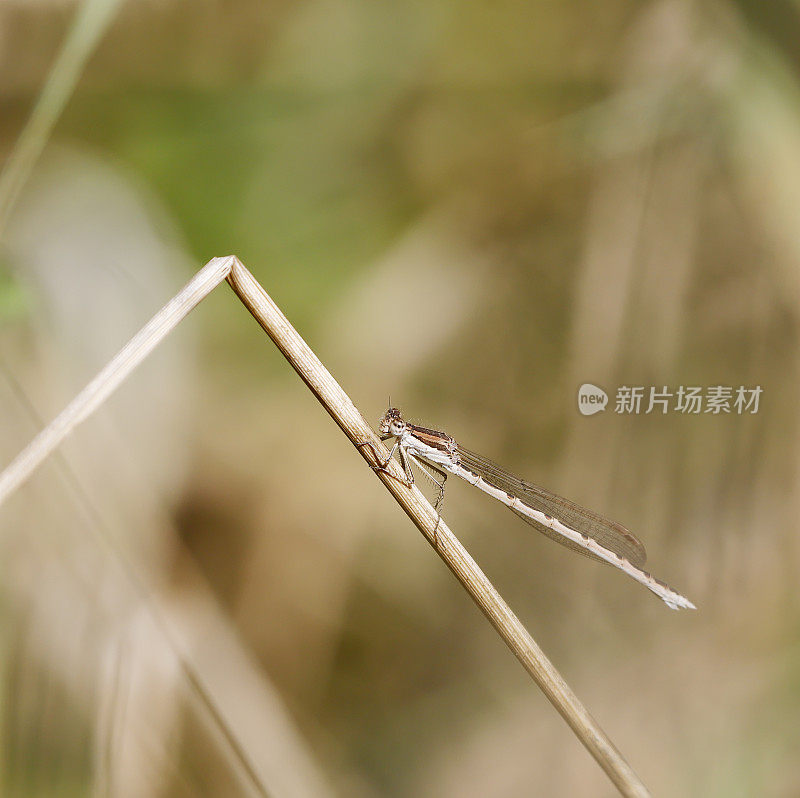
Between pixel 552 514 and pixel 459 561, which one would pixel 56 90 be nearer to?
pixel 459 561

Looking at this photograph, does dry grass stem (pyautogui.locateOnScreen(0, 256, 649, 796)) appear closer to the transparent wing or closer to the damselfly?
the damselfly

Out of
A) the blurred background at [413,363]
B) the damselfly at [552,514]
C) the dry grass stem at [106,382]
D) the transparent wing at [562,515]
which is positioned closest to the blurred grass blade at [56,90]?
the blurred background at [413,363]

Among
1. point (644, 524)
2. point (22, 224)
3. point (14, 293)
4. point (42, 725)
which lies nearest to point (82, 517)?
point (42, 725)

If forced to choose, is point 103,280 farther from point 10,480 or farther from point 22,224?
point 10,480

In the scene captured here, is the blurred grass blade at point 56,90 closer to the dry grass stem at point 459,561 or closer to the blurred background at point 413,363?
the blurred background at point 413,363

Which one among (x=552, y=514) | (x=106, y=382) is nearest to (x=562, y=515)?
(x=552, y=514)

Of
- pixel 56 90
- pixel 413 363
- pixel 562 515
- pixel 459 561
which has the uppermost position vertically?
pixel 56 90

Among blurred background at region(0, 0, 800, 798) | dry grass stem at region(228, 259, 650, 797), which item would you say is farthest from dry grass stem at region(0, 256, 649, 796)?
blurred background at region(0, 0, 800, 798)
